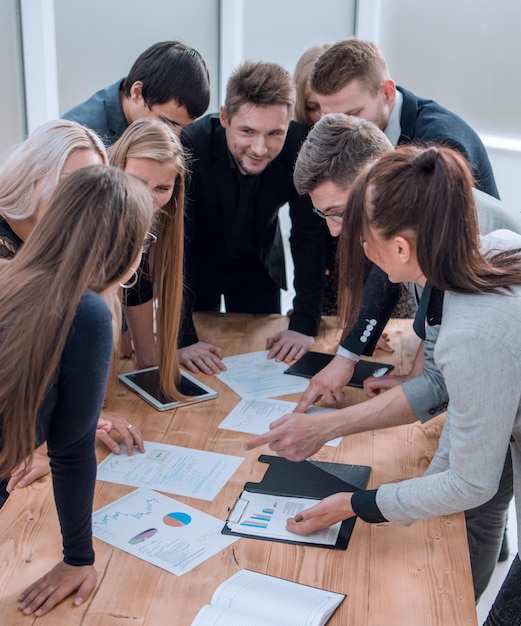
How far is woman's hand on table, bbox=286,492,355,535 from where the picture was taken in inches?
53.6

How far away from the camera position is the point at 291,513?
1436 millimetres

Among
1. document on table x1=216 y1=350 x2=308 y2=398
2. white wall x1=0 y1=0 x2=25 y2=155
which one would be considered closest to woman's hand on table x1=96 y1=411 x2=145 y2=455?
document on table x1=216 y1=350 x2=308 y2=398

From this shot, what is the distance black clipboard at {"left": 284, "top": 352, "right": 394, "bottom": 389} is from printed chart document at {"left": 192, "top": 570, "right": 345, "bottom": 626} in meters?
0.85

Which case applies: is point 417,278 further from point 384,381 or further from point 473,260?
point 384,381

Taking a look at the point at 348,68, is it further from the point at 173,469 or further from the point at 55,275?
the point at 55,275

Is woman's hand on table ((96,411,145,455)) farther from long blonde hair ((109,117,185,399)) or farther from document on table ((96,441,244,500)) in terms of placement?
long blonde hair ((109,117,185,399))

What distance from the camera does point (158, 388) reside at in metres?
1.97

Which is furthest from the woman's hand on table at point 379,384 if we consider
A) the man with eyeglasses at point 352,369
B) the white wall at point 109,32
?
the white wall at point 109,32

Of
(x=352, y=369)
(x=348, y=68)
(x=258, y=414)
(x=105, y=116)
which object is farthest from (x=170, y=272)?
(x=348, y=68)

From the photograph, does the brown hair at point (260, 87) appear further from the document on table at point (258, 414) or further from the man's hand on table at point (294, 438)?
the man's hand on table at point (294, 438)

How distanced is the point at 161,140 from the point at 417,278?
0.81 m

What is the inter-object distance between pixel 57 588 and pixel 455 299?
0.80 m

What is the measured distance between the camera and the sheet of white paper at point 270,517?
1.37 m

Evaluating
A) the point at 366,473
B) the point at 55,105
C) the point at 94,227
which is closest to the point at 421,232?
the point at 94,227
